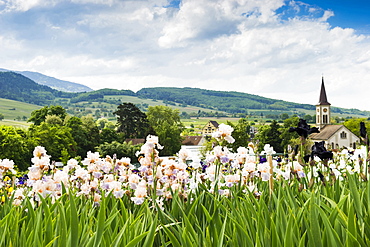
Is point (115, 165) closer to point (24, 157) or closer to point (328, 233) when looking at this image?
point (328, 233)

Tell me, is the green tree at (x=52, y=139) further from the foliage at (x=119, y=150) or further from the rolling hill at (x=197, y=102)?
the rolling hill at (x=197, y=102)

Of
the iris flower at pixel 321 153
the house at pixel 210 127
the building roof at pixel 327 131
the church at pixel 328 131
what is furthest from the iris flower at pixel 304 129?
the house at pixel 210 127

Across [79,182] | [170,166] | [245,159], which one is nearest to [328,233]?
[170,166]

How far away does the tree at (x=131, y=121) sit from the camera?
57.7m

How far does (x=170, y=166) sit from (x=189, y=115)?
151 m

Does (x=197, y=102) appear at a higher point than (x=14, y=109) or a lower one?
higher

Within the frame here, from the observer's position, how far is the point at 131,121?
58.8 metres

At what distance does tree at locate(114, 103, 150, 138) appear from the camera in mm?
57741

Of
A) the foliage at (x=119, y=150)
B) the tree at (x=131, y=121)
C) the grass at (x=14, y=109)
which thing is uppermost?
the grass at (x=14, y=109)

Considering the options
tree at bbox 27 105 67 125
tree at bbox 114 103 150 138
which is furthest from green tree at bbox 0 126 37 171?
tree at bbox 114 103 150 138

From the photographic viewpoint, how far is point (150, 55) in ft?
559

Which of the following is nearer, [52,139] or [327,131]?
[52,139]

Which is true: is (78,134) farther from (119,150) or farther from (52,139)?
(52,139)

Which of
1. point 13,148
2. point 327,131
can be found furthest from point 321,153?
point 327,131
